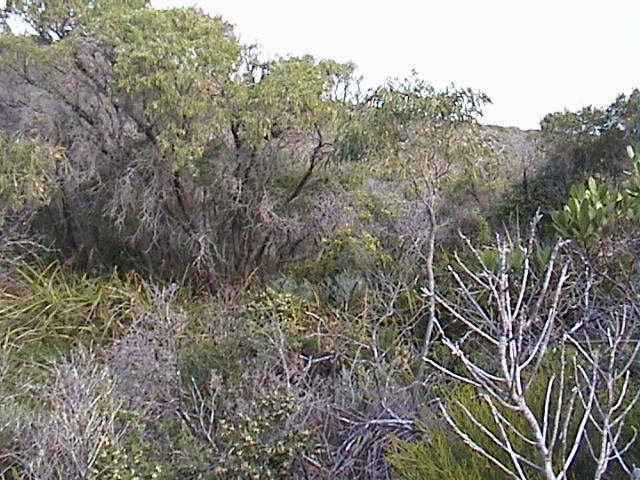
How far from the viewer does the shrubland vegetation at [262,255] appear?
3279 millimetres

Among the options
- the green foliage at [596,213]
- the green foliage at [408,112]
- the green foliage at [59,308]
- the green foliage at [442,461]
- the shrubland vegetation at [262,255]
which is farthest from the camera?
the green foliage at [59,308]

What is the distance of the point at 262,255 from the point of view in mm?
6543

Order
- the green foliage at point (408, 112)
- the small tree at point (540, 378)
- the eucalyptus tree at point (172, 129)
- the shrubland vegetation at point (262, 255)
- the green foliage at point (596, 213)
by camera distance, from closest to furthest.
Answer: the small tree at point (540, 378), the green foliage at point (596, 213), the shrubland vegetation at point (262, 255), the green foliage at point (408, 112), the eucalyptus tree at point (172, 129)

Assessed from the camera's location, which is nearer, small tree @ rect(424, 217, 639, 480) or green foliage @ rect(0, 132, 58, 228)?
small tree @ rect(424, 217, 639, 480)

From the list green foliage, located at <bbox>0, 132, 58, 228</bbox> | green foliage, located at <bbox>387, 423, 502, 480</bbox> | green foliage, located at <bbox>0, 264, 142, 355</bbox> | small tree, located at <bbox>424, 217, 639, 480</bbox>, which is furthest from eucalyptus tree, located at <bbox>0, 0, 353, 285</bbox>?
green foliage, located at <bbox>387, 423, 502, 480</bbox>

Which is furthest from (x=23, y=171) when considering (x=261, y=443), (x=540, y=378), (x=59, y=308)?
(x=540, y=378)

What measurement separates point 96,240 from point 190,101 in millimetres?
1963

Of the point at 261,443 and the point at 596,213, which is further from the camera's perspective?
the point at 261,443

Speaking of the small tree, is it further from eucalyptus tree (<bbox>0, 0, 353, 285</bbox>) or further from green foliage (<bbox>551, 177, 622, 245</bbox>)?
eucalyptus tree (<bbox>0, 0, 353, 285</bbox>)

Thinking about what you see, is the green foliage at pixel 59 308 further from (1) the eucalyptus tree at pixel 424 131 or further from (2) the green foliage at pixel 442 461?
(2) the green foliage at pixel 442 461

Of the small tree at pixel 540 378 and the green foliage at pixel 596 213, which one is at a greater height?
the green foliage at pixel 596 213

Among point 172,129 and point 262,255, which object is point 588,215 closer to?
point 172,129

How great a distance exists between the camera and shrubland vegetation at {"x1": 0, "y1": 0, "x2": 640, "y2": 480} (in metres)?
3.28

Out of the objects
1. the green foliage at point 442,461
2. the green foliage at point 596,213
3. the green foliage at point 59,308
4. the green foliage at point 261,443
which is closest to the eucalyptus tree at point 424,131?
the green foliage at point 261,443
